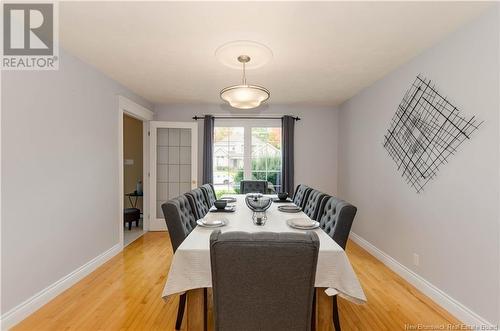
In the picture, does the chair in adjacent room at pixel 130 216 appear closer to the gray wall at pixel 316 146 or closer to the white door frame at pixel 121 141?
the white door frame at pixel 121 141

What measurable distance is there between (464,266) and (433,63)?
→ 188cm

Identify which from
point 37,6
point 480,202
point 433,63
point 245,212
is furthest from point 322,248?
point 37,6

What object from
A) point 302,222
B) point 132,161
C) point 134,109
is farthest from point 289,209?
point 132,161

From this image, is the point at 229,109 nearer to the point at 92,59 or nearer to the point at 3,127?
the point at 92,59

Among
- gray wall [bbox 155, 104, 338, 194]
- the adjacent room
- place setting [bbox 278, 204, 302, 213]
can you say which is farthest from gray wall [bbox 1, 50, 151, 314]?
place setting [bbox 278, 204, 302, 213]

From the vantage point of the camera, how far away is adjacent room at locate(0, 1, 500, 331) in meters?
1.55

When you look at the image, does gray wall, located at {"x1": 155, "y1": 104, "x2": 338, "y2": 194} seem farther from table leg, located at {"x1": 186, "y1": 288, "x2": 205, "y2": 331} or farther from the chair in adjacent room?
table leg, located at {"x1": 186, "y1": 288, "x2": 205, "y2": 331}

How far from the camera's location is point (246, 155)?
5.07 meters

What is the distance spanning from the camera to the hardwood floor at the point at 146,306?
202cm

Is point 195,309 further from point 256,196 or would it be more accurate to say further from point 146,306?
point 256,196

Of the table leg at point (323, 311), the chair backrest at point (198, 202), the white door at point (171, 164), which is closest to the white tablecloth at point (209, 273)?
the table leg at point (323, 311)

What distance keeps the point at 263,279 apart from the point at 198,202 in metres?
1.73

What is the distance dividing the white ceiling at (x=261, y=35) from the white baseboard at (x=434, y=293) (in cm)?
235

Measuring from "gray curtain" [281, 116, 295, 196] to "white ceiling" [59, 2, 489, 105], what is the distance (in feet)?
4.77
